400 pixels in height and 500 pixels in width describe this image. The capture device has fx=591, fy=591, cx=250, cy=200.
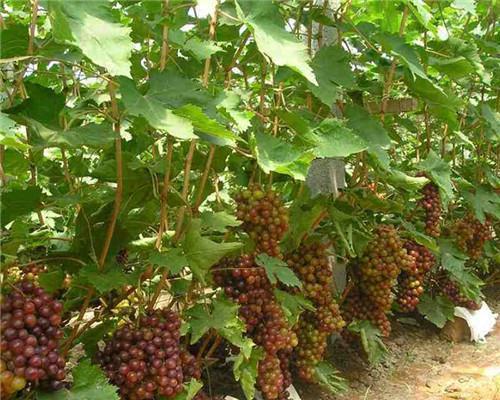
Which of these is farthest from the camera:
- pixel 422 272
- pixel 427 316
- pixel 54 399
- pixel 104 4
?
pixel 427 316

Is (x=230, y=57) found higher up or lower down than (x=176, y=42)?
lower down

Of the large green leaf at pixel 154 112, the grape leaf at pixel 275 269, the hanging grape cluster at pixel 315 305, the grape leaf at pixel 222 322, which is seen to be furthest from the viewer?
the hanging grape cluster at pixel 315 305

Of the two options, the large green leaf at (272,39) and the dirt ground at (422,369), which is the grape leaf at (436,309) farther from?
the large green leaf at (272,39)

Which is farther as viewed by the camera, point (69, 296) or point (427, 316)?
point (427, 316)

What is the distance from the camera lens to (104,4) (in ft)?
3.85

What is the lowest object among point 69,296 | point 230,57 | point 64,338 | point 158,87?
point 64,338

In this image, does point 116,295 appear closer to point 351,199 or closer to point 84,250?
point 84,250

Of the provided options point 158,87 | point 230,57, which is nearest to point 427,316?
point 230,57

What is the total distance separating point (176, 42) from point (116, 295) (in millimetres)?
836

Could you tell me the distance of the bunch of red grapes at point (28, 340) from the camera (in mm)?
1202

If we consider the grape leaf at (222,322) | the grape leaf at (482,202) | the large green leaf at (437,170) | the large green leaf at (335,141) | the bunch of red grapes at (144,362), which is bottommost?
the grape leaf at (482,202)

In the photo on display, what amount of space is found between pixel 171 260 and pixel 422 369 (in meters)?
2.11

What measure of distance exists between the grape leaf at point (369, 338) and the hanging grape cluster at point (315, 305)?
351 mm

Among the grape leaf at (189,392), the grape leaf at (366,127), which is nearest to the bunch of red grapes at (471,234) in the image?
the grape leaf at (366,127)
